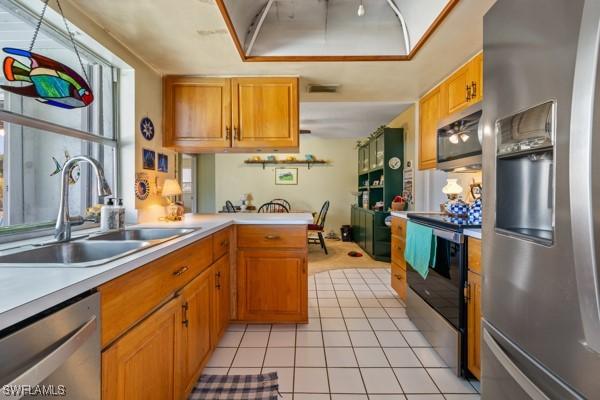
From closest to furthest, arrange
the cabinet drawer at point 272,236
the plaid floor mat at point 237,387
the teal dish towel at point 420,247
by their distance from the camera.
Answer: the plaid floor mat at point 237,387, the teal dish towel at point 420,247, the cabinet drawer at point 272,236

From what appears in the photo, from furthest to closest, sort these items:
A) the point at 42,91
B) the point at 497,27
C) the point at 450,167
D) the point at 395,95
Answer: the point at 395,95
the point at 450,167
the point at 42,91
the point at 497,27

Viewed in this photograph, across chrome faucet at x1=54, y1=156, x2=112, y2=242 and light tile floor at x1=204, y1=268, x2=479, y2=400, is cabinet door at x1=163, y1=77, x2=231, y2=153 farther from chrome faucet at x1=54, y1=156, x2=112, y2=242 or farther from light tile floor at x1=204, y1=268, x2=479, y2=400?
light tile floor at x1=204, y1=268, x2=479, y2=400

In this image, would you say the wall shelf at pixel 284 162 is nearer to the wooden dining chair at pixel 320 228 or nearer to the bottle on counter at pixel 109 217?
the wooden dining chair at pixel 320 228

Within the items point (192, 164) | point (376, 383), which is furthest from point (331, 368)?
point (192, 164)

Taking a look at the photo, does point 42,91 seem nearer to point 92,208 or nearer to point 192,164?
point 92,208

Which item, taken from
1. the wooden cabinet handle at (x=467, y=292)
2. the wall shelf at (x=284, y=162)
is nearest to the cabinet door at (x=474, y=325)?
the wooden cabinet handle at (x=467, y=292)

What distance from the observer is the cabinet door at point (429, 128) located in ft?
8.68

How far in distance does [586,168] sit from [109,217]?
1902 mm

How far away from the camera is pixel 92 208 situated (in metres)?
1.62

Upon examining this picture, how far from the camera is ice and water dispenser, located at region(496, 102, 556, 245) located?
73 centimetres

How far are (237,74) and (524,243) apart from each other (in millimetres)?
2278

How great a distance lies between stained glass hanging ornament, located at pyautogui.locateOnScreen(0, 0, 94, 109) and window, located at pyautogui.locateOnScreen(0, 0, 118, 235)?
0.15 ft

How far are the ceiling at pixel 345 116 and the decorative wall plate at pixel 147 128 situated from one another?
183cm

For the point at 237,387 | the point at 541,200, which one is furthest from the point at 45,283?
the point at 541,200
